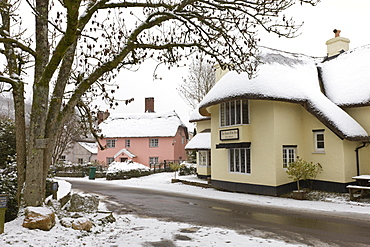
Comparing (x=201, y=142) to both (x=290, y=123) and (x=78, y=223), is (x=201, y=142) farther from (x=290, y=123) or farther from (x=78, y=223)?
(x=78, y=223)

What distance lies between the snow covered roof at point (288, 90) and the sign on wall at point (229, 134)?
199cm

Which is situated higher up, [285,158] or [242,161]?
[285,158]

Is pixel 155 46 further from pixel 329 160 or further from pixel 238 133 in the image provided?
pixel 329 160

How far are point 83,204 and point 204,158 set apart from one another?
16.8 meters

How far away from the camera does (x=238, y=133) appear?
1814cm

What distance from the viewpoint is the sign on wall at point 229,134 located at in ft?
59.9

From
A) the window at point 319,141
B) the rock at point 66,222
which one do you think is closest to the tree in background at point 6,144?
the rock at point 66,222

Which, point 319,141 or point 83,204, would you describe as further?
point 319,141

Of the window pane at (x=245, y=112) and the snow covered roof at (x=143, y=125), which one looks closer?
the window pane at (x=245, y=112)

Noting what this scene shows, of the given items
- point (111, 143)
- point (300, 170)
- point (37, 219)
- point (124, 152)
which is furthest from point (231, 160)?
point (111, 143)

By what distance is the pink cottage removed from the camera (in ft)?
141

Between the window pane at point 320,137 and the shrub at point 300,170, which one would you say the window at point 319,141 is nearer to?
the window pane at point 320,137

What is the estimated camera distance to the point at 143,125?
45750 mm

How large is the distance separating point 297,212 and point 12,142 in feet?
42.9
